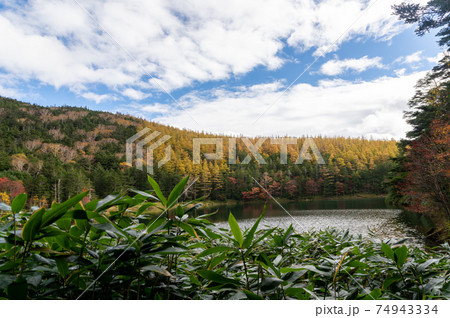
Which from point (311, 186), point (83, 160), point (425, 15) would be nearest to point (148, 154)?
point (83, 160)

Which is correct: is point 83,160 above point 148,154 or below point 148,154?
below

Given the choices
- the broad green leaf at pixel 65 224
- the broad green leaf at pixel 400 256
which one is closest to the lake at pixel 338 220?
the broad green leaf at pixel 400 256

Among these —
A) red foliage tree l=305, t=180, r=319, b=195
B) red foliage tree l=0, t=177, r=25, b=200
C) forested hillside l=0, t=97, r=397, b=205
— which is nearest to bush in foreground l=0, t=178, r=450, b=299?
forested hillside l=0, t=97, r=397, b=205

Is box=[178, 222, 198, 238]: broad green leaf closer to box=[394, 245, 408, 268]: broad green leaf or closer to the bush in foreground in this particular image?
the bush in foreground

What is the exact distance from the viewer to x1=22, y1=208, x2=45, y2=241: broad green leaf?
0.27m

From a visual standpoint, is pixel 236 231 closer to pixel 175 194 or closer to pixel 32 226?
pixel 175 194

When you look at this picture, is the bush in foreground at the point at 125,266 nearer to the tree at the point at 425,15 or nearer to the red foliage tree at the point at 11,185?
the red foliage tree at the point at 11,185

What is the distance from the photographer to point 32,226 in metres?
0.28

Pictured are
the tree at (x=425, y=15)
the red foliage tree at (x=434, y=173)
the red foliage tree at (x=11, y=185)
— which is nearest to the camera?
the red foliage tree at (x=11, y=185)

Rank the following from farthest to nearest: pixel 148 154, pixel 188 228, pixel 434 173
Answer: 1. pixel 434 173
2. pixel 148 154
3. pixel 188 228

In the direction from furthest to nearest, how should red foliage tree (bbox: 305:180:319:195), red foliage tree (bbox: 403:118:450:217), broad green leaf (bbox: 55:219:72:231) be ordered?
1. red foliage tree (bbox: 305:180:319:195)
2. red foliage tree (bbox: 403:118:450:217)
3. broad green leaf (bbox: 55:219:72:231)

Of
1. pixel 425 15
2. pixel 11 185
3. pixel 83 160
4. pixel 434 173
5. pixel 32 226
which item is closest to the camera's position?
pixel 32 226

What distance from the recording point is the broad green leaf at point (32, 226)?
0.27m

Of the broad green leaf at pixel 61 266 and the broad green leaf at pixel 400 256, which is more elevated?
the broad green leaf at pixel 61 266
